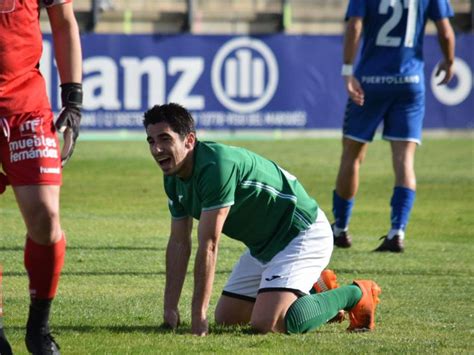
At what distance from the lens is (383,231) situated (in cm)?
1172

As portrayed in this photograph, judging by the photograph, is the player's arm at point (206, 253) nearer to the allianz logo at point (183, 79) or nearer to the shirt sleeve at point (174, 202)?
the shirt sleeve at point (174, 202)

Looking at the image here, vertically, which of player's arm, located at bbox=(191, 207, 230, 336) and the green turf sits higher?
player's arm, located at bbox=(191, 207, 230, 336)

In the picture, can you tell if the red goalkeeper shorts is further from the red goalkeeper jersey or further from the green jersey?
the green jersey

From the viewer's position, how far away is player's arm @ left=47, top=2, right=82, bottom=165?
228 inches

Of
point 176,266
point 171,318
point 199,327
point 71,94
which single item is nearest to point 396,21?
point 176,266

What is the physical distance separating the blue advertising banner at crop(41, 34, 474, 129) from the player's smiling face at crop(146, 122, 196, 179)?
14.8 meters

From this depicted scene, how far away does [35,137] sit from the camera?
5.44 m

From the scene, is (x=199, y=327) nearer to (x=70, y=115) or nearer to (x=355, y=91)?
A: (x=70, y=115)

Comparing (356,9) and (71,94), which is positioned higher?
(71,94)

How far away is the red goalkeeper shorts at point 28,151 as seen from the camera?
5.40 metres

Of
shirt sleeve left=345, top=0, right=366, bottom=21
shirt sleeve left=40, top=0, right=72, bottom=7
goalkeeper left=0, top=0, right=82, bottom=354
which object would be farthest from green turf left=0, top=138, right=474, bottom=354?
shirt sleeve left=345, top=0, right=366, bottom=21

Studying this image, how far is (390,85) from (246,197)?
13.1ft

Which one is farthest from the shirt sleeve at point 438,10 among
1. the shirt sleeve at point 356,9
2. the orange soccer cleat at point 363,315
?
the orange soccer cleat at point 363,315

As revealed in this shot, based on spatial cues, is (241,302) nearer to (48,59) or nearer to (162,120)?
(162,120)
